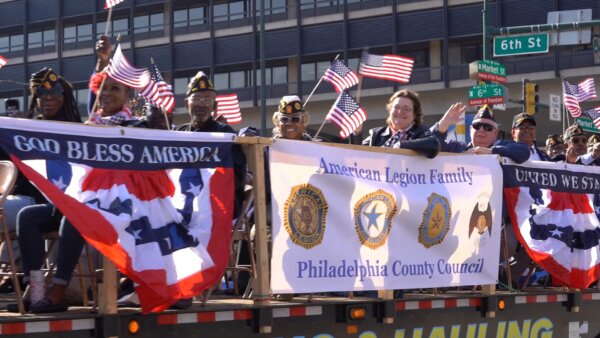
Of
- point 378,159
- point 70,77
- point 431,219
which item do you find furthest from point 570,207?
point 70,77

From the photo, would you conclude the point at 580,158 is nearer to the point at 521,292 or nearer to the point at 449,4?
the point at 521,292

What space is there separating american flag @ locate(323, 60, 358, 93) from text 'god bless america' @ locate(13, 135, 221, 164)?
359 inches

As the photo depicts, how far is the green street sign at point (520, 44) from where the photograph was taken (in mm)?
21922

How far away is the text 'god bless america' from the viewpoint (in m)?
5.61

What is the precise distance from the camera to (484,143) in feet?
29.2

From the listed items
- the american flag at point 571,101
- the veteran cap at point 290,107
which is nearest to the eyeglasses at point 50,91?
the veteran cap at point 290,107

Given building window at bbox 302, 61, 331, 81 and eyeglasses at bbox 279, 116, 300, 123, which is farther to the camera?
building window at bbox 302, 61, 331, 81

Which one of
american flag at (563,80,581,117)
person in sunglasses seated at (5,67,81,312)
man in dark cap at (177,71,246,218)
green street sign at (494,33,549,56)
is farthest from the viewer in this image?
green street sign at (494,33,549,56)

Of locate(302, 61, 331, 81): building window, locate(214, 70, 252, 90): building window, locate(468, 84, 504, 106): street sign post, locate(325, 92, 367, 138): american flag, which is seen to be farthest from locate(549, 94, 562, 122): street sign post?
locate(214, 70, 252, 90): building window

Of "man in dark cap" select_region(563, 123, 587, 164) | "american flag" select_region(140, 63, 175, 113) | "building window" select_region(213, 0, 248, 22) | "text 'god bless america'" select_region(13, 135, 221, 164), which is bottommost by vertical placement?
"text 'god bless america'" select_region(13, 135, 221, 164)

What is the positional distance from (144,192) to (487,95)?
54.0 feet

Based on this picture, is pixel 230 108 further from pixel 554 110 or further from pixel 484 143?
pixel 554 110

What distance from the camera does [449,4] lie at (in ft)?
164

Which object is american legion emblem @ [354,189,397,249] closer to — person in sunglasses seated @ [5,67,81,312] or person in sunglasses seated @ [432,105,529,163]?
person in sunglasses seated @ [432,105,529,163]
